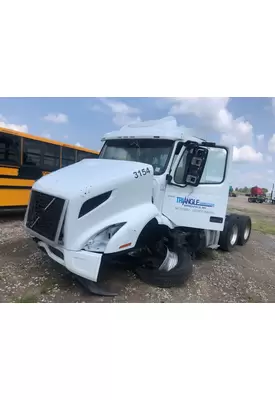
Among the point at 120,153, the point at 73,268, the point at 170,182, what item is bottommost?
the point at 73,268

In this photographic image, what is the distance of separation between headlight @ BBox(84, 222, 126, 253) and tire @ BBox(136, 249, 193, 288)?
98 centimetres

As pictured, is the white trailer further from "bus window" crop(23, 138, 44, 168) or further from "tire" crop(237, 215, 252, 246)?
"bus window" crop(23, 138, 44, 168)

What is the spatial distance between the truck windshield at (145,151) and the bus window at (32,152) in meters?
4.42

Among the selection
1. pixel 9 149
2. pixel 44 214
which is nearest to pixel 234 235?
pixel 44 214

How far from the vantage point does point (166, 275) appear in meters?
3.84

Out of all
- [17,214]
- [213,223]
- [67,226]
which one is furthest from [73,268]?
[17,214]

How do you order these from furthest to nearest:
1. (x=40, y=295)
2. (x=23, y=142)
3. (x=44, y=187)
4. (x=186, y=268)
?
(x=23, y=142) < (x=186, y=268) < (x=44, y=187) < (x=40, y=295)

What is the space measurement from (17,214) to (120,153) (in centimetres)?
606

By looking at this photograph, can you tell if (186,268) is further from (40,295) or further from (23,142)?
(23,142)

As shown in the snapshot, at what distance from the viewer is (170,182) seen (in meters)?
4.23

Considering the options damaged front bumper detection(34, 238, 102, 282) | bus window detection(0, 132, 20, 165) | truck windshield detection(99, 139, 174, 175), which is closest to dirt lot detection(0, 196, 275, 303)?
damaged front bumper detection(34, 238, 102, 282)

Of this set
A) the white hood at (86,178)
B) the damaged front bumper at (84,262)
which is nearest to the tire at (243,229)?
the white hood at (86,178)

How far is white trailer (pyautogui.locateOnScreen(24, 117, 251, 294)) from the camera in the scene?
3232 millimetres

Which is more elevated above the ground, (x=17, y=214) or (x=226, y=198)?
(x=226, y=198)
